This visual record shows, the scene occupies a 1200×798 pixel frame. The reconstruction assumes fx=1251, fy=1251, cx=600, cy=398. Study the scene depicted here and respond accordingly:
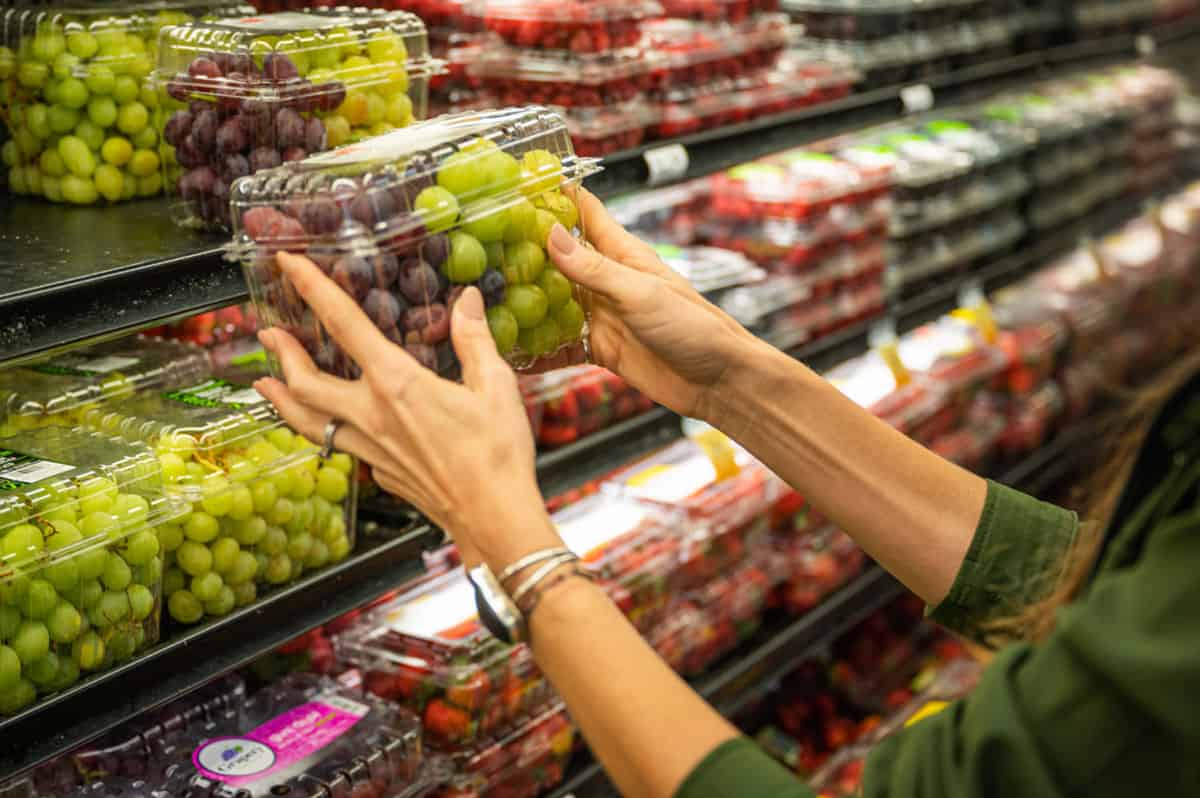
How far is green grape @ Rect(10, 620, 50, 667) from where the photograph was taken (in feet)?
4.31

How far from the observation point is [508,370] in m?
1.12

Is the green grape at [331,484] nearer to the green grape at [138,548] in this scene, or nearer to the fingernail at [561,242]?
the green grape at [138,548]

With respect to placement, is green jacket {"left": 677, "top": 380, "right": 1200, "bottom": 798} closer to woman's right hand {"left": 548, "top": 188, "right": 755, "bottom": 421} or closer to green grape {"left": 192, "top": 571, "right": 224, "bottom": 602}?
woman's right hand {"left": 548, "top": 188, "right": 755, "bottom": 421}

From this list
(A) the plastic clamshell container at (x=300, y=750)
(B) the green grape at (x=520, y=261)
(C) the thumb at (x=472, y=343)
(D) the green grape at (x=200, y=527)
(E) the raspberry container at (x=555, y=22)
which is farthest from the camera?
(E) the raspberry container at (x=555, y=22)

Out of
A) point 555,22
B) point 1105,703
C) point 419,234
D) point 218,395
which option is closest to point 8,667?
point 218,395

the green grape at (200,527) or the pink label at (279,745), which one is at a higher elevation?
the green grape at (200,527)

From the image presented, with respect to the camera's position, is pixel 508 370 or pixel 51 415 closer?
pixel 508 370

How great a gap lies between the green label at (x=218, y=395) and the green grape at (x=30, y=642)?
431 millimetres

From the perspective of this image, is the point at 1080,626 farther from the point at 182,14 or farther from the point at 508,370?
the point at 182,14

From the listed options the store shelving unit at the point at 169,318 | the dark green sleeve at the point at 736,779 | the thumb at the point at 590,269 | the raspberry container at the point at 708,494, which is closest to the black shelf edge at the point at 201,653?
the store shelving unit at the point at 169,318

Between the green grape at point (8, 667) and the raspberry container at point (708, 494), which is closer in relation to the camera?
the green grape at point (8, 667)

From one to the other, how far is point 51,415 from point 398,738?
65cm

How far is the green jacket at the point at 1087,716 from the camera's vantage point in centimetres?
85

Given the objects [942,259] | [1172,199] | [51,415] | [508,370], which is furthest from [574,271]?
[1172,199]
